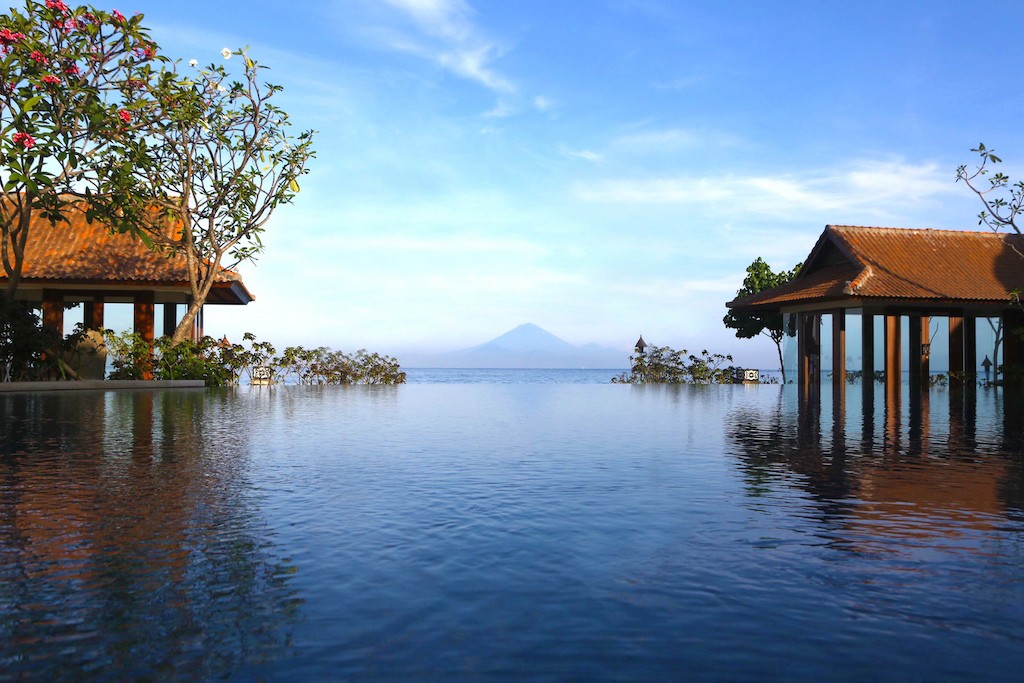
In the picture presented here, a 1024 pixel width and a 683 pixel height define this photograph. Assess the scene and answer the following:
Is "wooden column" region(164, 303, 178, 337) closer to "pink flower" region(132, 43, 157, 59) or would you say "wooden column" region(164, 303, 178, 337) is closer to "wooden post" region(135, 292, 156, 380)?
"wooden post" region(135, 292, 156, 380)

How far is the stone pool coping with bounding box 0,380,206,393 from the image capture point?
2152 centimetres

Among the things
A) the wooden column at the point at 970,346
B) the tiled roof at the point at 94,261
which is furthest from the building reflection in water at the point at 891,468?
the tiled roof at the point at 94,261

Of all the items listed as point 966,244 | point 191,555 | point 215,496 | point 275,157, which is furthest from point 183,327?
point 966,244

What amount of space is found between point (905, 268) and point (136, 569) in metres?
28.4

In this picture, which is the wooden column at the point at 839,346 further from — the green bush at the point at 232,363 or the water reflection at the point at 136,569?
the water reflection at the point at 136,569

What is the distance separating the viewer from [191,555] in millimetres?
4250

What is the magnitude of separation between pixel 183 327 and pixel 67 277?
3.52 metres

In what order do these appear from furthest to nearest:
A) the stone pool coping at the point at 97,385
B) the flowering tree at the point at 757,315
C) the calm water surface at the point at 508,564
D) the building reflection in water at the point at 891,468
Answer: the flowering tree at the point at 757,315 < the stone pool coping at the point at 97,385 < the building reflection in water at the point at 891,468 < the calm water surface at the point at 508,564

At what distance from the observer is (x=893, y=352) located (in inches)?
1097

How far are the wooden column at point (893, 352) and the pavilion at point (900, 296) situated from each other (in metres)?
0.03

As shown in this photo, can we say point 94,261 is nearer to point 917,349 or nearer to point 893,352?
point 893,352

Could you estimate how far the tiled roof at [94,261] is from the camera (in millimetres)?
26438

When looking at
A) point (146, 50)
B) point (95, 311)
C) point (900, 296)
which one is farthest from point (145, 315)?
point (900, 296)

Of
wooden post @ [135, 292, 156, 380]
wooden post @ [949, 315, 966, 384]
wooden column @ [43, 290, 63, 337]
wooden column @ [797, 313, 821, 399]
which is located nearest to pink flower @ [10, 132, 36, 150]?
wooden post @ [135, 292, 156, 380]
